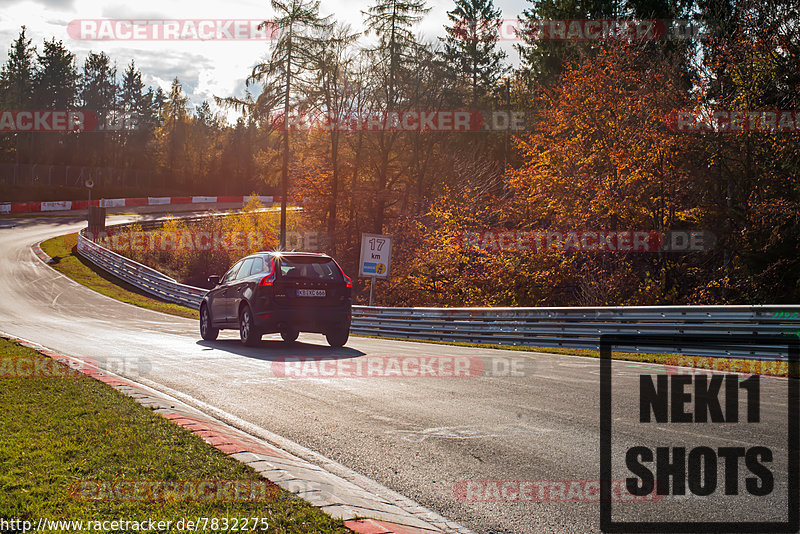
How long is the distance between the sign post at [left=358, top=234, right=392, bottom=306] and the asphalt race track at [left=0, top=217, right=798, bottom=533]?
364 inches

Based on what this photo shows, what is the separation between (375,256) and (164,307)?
13331 millimetres

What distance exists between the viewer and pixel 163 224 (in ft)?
188

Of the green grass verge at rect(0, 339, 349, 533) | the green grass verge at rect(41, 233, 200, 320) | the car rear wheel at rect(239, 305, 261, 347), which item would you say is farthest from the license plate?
the green grass verge at rect(41, 233, 200, 320)

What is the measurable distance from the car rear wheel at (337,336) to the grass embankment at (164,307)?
326cm

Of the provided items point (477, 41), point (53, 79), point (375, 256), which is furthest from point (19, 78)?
point (375, 256)

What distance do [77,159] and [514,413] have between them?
98.6 m

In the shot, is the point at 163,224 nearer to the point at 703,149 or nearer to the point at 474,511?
the point at 703,149

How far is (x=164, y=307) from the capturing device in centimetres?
3138

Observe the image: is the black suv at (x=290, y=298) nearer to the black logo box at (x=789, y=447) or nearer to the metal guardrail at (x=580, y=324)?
the metal guardrail at (x=580, y=324)

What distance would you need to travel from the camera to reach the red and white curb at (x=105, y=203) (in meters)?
67.1

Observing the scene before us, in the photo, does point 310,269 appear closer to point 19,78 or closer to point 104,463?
point 104,463

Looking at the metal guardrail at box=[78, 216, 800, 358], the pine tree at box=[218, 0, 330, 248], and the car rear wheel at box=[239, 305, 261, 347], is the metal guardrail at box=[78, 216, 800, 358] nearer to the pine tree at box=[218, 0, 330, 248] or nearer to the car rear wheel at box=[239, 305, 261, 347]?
the car rear wheel at box=[239, 305, 261, 347]

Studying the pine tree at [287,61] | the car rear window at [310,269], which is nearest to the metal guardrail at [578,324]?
the car rear window at [310,269]

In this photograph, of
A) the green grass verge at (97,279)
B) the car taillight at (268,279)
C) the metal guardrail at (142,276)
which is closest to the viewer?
the car taillight at (268,279)
